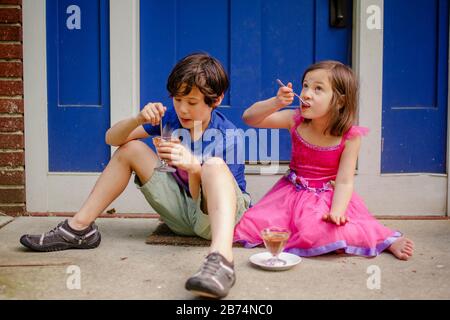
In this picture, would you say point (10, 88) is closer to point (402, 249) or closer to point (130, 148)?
point (130, 148)

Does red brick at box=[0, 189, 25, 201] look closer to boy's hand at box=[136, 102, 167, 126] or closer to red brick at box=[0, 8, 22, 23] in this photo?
red brick at box=[0, 8, 22, 23]

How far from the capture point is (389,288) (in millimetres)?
2389

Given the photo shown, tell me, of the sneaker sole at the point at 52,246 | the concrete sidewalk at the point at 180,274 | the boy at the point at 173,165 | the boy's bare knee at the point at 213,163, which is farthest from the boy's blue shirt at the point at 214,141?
the sneaker sole at the point at 52,246

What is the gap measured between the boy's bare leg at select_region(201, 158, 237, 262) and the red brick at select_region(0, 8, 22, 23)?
1.71 m

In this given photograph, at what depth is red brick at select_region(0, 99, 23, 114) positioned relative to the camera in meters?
3.61

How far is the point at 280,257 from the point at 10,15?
2163 mm

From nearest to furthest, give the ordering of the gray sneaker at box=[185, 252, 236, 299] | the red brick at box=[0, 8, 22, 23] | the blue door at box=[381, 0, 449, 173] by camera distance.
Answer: the gray sneaker at box=[185, 252, 236, 299], the red brick at box=[0, 8, 22, 23], the blue door at box=[381, 0, 449, 173]

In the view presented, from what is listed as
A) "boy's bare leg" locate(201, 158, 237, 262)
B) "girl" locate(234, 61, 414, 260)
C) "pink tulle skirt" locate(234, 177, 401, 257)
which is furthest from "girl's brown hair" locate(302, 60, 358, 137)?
"boy's bare leg" locate(201, 158, 237, 262)

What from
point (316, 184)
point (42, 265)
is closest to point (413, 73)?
point (316, 184)

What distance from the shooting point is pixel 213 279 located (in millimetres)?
2168

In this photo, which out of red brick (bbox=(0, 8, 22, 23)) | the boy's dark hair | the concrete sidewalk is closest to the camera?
the concrete sidewalk

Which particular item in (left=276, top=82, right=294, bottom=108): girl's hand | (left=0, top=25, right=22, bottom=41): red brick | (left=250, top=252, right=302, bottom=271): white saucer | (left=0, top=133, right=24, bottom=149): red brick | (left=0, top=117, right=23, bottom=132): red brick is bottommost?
(left=250, top=252, right=302, bottom=271): white saucer

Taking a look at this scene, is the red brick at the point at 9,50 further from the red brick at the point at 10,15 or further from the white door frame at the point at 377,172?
the white door frame at the point at 377,172

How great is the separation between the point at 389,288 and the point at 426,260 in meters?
0.50
